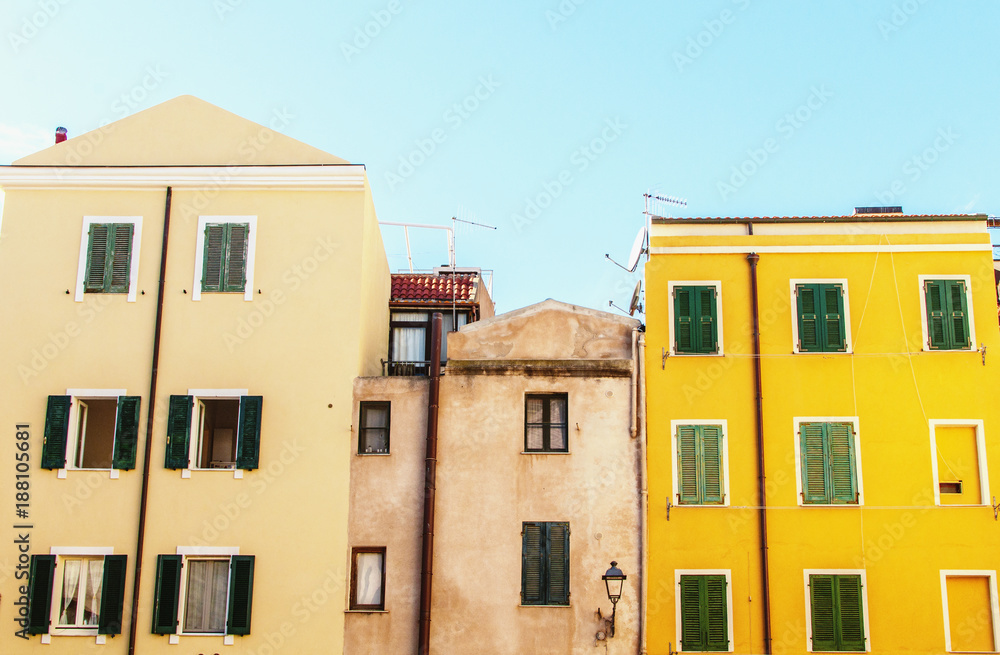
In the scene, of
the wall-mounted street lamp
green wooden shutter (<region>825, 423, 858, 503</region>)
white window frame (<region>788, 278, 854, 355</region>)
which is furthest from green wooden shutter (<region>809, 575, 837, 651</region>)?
white window frame (<region>788, 278, 854, 355</region>)

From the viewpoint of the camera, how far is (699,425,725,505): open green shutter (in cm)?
2094

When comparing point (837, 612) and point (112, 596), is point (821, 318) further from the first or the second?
point (112, 596)

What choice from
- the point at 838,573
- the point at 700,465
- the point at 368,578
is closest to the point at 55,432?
the point at 368,578

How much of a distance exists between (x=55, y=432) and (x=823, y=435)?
53.2ft

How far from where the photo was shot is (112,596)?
20.5m

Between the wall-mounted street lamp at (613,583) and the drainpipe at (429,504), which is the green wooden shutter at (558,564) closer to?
the wall-mounted street lamp at (613,583)

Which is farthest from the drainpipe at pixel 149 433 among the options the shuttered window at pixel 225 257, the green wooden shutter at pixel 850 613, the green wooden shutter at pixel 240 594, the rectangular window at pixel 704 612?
the green wooden shutter at pixel 850 613

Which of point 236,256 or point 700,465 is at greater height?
point 236,256

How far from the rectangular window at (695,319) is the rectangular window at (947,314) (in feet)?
15.0

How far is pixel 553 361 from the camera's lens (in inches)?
853

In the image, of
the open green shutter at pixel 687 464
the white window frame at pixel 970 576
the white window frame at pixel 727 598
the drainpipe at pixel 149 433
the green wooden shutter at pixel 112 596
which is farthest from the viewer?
the open green shutter at pixel 687 464

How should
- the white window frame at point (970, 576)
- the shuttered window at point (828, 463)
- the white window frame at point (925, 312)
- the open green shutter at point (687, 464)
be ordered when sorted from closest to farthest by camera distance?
the white window frame at point (970, 576) < the shuttered window at point (828, 463) < the open green shutter at point (687, 464) < the white window frame at point (925, 312)

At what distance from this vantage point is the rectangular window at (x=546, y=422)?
21562 mm

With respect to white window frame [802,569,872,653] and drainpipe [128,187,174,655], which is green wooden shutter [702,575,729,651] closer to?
white window frame [802,569,872,653]
